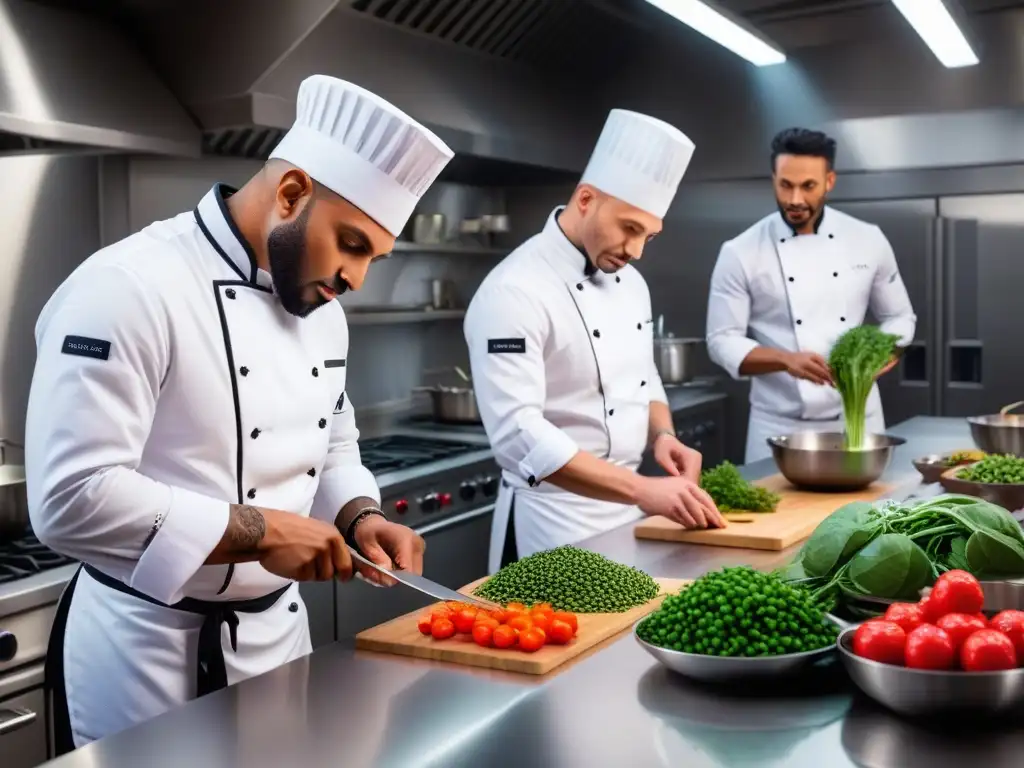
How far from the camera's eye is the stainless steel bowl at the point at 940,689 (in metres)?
1.23

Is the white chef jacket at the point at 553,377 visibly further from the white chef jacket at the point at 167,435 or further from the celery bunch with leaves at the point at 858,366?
the white chef jacket at the point at 167,435

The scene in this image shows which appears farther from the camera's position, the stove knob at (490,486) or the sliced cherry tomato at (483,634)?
the stove knob at (490,486)

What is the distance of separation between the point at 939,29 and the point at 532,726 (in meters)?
3.48

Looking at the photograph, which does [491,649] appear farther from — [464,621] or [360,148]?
[360,148]

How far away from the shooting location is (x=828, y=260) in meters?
4.20

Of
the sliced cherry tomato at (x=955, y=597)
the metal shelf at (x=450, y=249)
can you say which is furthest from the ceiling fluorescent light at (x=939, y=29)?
the sliced cherry tomato at (x=955, y=597)

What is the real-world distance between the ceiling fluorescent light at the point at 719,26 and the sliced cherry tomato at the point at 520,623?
220cm

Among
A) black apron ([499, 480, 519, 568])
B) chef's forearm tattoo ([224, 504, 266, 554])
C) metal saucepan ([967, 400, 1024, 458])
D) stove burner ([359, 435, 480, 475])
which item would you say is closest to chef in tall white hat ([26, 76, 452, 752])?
chef's forearm tattoo ([224, 504, 266, 554])

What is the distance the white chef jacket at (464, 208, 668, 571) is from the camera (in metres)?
2.61

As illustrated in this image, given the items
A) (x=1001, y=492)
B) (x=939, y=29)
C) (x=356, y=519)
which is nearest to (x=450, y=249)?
(x=939, y=29)

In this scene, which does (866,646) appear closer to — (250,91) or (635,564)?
(635,564)

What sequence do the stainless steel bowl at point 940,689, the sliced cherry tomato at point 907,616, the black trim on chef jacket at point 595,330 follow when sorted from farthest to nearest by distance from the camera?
the black trim on chef jacket at point 595,330, the sliced cherry tomato at point 907,616, the stainless steel bowl at point 940,689

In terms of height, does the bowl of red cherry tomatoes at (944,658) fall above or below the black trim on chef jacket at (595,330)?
below

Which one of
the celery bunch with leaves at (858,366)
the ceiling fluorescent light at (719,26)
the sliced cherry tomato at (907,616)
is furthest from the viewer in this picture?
the ceiling fluorescent light at (719,26)
